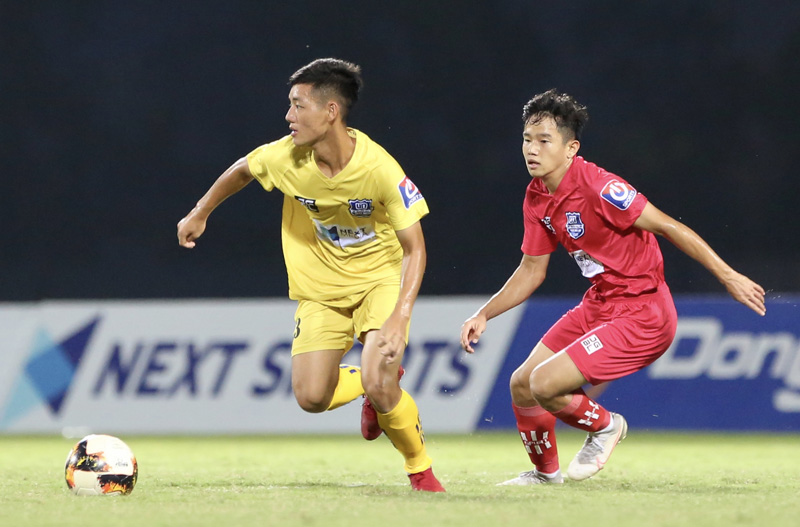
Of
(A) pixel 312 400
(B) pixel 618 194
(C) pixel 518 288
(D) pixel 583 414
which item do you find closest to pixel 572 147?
(B) pixel 618 194

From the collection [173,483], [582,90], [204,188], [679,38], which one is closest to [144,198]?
[204,188]

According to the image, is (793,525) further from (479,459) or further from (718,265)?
(479,459)

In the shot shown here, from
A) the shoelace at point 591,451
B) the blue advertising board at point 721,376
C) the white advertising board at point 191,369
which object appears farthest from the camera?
the white advertising board at point 191,369

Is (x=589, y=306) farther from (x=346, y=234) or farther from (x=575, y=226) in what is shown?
(x=346, y=234)

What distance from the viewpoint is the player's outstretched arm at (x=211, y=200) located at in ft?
18.2

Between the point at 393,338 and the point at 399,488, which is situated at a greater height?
the point at 393,338

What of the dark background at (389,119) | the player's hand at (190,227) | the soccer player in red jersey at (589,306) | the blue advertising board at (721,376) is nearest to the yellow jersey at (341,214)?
the player's hand at (190,227)

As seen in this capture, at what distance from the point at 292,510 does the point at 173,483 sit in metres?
1.40

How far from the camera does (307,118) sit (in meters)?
5.37

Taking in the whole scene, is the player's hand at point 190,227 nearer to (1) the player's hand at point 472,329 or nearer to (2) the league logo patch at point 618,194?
(1) the player's hand at point 472,329

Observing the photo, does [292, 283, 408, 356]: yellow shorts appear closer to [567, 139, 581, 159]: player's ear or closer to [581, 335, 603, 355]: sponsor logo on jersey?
[581, 335, 603, 355]: sponsor logo on jersey

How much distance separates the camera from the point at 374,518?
4176 mm

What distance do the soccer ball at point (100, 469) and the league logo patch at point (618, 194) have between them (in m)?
2.45

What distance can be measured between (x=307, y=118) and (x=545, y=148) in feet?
3.78
